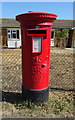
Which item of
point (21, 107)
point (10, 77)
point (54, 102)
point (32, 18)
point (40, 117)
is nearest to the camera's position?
point (32, 18)

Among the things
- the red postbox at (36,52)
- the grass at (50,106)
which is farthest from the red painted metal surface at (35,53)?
the grass at (50,106)

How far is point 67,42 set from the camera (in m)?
21.0

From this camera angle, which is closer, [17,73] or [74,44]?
[17,73]

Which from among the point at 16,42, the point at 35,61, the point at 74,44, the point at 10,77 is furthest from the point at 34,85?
the point at 74,44

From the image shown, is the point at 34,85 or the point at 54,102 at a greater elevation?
the point at 34,85

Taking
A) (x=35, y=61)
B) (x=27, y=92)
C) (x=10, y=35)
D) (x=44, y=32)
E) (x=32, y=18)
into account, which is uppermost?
(x=10, y=35)

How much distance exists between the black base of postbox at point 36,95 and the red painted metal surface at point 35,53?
0.27ft

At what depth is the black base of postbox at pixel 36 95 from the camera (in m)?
2.82

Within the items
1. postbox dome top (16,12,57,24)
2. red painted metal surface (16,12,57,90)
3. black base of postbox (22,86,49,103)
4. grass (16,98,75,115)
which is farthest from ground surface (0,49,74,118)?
postbox dome top (16,12,57,24)

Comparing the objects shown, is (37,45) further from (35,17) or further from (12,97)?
(12,97)

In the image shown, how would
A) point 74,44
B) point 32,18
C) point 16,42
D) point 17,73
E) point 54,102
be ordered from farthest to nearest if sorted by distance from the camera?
1. point 74,44
2. point 16,42
3. point 17,73
4. point 54,102
5. point 32,18

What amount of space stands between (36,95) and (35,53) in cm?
90

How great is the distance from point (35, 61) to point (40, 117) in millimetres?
1087

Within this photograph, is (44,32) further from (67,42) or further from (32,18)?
(67,42)
